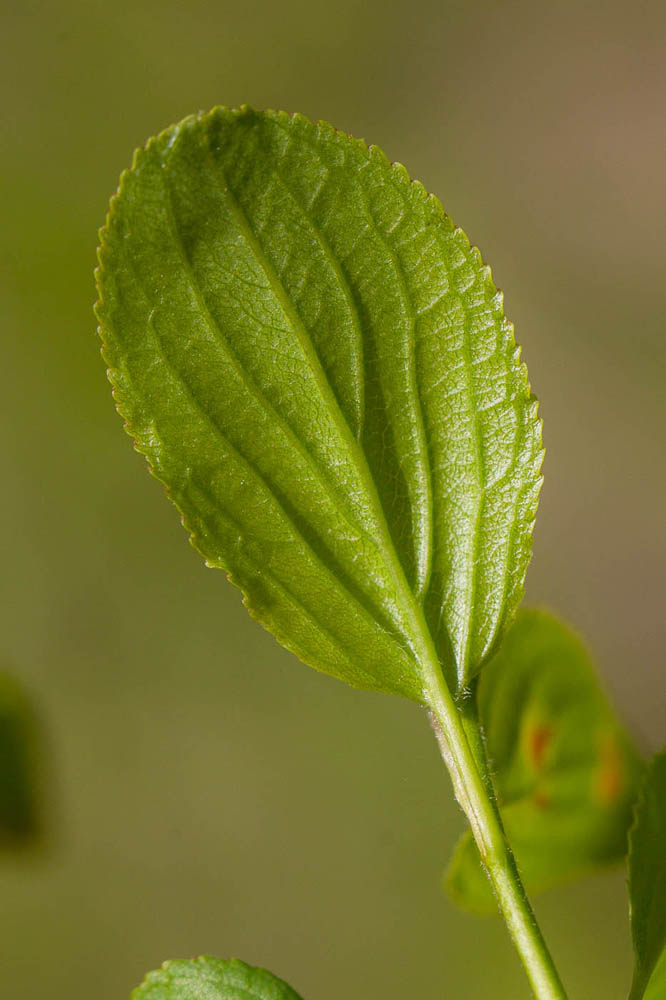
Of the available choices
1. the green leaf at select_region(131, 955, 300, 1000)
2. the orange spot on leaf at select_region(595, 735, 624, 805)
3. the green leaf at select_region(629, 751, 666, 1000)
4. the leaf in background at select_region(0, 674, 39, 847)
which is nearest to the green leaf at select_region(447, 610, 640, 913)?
the orange spot on leaf at select_region(595, 735, 624, 805)

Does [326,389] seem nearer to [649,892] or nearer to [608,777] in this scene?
[649,892]

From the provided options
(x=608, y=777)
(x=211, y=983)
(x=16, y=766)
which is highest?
(x=16, y=766)

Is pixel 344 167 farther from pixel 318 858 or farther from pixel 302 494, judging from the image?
pixel 318 858

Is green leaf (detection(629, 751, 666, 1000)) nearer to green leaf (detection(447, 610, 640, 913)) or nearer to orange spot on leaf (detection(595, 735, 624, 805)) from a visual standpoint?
green leaf (detection(447, 610, 640, 913))

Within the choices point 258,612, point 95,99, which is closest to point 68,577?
point 95,99

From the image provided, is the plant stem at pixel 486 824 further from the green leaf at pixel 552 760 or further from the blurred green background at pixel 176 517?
the blurred green background at pixel 176 517

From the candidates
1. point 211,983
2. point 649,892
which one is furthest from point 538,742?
point 211,983
